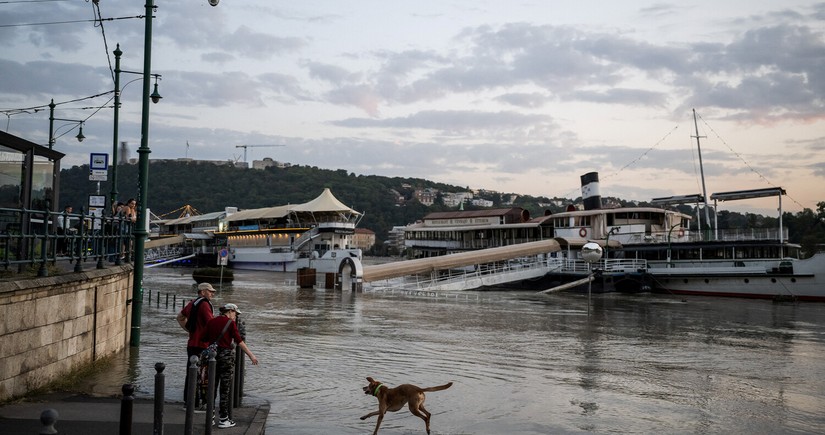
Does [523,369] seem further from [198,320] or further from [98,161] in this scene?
[98,161]

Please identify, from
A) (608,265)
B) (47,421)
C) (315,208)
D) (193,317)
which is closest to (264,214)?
(315,208)

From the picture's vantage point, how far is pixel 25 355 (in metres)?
9.12

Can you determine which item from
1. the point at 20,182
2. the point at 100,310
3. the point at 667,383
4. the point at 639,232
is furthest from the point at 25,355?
the point at 639,232

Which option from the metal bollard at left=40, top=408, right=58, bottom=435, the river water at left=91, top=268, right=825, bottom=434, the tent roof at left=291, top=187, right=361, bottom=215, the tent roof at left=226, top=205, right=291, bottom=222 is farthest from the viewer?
the tent roof at left=226, top=205, right=291, bottom=222

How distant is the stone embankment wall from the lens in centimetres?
862

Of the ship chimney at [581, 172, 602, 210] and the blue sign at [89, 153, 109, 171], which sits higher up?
the ship chimney at [581, 172, 602, 210]

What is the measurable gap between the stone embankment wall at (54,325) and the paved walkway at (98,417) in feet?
1.58

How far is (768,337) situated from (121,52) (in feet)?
75.8

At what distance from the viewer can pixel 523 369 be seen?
14453 mm

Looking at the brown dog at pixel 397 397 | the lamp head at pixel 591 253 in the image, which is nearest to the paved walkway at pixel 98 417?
the brown dog at pixel 397 397

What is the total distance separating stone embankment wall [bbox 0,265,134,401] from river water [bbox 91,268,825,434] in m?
0.67

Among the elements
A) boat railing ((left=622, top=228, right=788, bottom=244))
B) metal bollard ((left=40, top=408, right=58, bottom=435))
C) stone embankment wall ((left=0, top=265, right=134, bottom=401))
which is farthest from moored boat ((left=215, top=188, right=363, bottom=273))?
metal bollard ((left=40, top=408, right=58, bottom=435))

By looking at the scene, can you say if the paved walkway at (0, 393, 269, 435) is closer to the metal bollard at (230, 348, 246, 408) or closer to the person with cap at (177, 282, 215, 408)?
the metal bollard at (230, 348, 246, 408)

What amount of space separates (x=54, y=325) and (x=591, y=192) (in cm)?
5687
